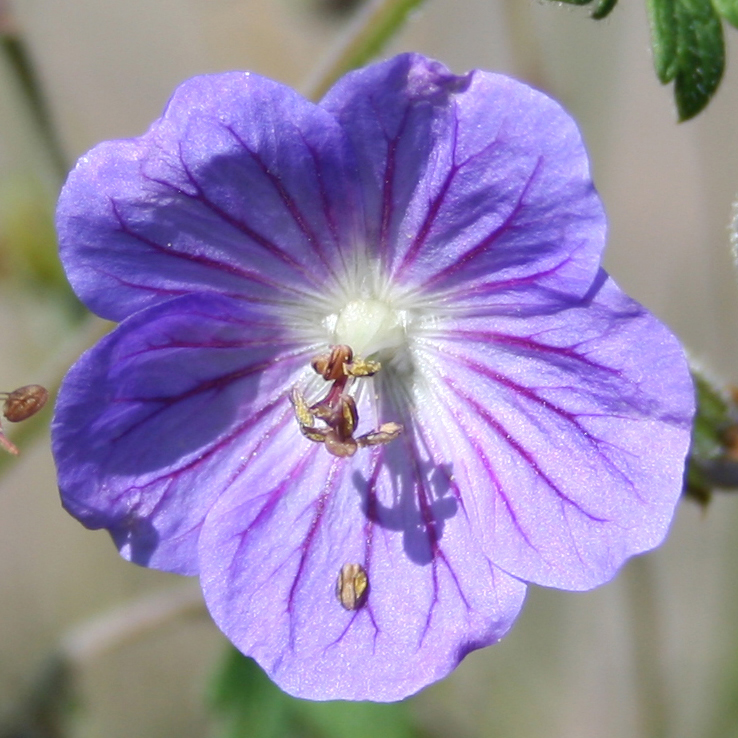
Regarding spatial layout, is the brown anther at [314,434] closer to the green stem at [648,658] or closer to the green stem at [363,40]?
the green stem at [363,40]

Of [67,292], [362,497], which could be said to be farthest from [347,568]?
[67,292]

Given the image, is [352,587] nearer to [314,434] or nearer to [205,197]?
[314,434]

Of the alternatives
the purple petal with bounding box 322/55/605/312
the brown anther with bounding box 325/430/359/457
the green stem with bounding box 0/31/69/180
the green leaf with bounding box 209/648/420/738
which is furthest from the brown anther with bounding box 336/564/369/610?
the green stem with bounding box 0/31/69/180

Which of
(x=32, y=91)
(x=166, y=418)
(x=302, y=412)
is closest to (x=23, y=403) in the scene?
(x=166, y=418)

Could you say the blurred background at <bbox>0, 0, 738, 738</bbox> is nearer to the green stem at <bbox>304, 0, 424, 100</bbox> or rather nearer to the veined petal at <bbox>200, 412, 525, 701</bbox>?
the green stem at <bbox>304, 0, 424, 100</bbox>

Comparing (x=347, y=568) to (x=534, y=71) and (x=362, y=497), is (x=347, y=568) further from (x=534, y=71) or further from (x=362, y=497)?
(x=534, y=71)

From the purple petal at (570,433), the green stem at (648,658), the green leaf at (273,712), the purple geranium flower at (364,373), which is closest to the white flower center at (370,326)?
the purple geranium flower at (364,373)
